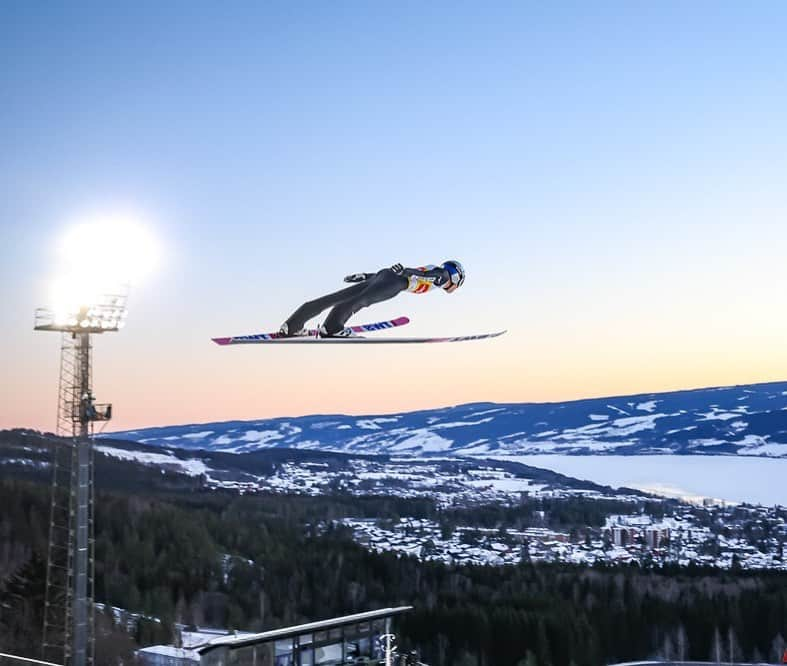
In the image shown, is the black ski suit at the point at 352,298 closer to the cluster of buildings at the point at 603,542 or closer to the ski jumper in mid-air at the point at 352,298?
the ski jumper in mid-air at the point at 352,298

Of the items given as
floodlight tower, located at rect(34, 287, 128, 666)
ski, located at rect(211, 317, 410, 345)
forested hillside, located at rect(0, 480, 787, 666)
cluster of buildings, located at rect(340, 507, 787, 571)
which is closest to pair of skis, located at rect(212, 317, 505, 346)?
ski, located at rect(211, 317, 410, 345)

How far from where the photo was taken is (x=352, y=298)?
1088 cm

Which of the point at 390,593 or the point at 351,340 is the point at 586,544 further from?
the point at 351,340

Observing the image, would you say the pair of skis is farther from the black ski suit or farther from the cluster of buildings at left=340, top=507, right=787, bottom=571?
the cluster of buildings at left=340, top=507, right=787, bottom=571

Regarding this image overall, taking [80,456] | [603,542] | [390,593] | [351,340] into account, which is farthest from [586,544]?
[351,340]

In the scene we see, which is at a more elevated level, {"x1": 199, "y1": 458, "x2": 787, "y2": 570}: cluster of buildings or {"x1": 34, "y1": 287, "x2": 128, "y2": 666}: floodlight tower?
{"x1": 34, "y1": 287, "x2": 128, "y2": 666}: floodlight tower

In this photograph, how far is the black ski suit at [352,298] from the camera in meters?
10.9

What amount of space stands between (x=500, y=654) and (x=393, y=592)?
24792mm

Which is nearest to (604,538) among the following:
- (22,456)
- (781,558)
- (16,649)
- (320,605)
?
(781,558)

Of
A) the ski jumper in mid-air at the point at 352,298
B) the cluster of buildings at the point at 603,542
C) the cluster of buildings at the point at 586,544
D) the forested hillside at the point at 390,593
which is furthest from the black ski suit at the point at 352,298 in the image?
the cluster of buildings at the point at 603,542

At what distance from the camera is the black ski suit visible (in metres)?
10.9

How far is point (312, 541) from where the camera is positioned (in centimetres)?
11381

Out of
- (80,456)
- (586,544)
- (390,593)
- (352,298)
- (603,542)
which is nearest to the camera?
(352,298)

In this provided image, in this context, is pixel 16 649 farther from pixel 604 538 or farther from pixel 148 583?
pixel 604 538
